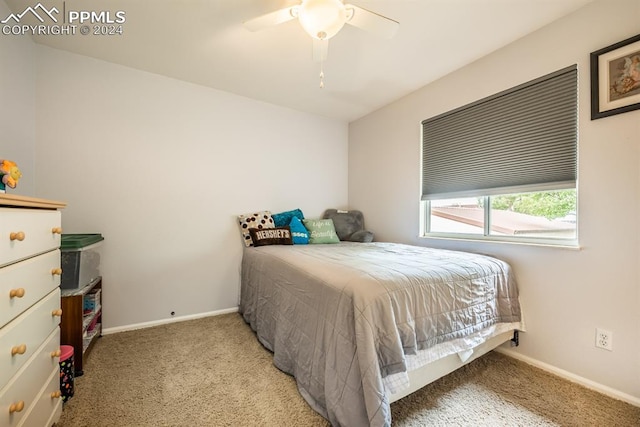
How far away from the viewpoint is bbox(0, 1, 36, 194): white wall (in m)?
1.61

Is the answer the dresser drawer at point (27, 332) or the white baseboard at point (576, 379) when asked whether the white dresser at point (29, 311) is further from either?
the white baseboard at point (576, 379)

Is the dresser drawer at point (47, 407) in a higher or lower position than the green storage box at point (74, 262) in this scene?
lower

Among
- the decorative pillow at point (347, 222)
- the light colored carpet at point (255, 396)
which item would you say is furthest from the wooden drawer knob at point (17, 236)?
the decorative pillow at point (347, 222)

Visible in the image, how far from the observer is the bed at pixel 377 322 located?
111 centimetres

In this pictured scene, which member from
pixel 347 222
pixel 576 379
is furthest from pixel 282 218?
pixel 576 379

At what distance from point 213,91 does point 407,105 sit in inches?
81.5

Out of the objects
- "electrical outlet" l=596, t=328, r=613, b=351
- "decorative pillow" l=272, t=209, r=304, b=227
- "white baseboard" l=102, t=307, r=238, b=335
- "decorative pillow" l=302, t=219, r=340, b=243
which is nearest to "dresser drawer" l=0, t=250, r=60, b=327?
"white baseboard" l=102, t=307, r=238, b=335

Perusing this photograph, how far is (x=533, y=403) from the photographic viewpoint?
143cm

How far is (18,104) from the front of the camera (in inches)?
69.8

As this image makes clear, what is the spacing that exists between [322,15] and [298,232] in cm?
194

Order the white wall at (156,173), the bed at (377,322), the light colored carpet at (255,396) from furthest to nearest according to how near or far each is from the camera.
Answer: the white wall at (156,173) < the light colored carpet at (255,396) < the bed at (377,322)

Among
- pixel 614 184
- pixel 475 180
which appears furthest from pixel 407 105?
pixel 614 184

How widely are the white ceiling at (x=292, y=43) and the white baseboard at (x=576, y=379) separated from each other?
2.34 m

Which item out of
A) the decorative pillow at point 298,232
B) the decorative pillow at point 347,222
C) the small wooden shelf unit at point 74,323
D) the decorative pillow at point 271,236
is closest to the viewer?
Answer: the small wooden shelf unit at point 74,323
